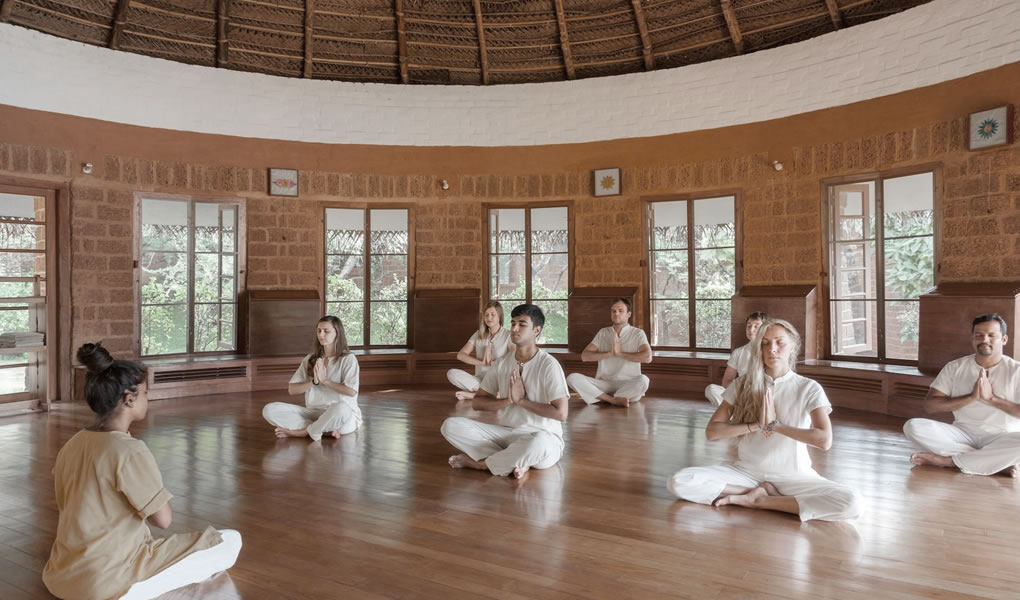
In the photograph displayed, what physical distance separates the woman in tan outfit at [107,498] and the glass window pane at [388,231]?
260 inches

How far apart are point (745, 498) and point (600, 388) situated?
350 centimetres

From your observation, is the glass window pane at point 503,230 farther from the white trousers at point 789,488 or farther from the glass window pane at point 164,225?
the white trousers at point 789,488

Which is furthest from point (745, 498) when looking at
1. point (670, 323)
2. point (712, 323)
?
point (670, 323)

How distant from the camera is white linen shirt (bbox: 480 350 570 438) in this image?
4.16 m

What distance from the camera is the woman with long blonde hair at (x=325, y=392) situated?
17.1 feet

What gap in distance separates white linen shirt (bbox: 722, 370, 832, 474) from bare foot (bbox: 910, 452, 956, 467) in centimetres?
146

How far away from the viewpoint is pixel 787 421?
3375 millimetres

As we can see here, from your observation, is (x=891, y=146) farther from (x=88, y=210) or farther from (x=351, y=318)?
(x=88, y=210)

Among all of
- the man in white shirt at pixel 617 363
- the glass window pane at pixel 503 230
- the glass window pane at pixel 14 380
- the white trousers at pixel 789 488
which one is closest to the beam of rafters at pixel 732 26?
the glass window pane at pixel 503 230

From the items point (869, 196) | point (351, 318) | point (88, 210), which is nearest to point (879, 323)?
point (869, 196)

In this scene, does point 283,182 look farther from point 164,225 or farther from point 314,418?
point 314,418

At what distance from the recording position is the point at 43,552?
2.99m

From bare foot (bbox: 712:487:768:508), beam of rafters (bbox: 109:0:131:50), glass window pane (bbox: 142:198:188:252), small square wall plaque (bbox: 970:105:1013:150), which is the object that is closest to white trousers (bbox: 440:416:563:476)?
bare foot (bbox: 712:487:768:508)

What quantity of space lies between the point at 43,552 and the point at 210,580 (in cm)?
91
